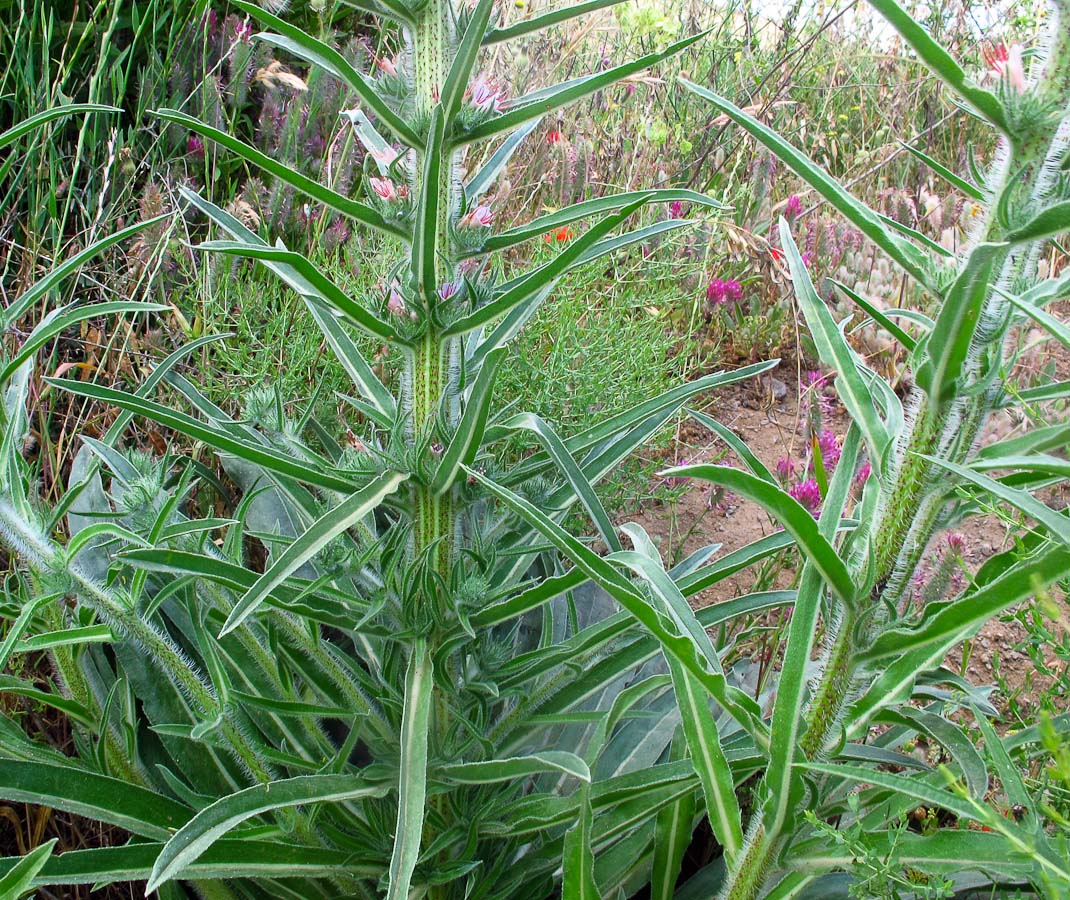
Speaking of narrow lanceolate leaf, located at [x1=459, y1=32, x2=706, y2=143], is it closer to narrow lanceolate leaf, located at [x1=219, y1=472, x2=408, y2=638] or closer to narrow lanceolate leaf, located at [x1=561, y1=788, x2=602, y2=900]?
narrow lanceolate leaf, located at [x1=219, y1=472, x2=408, y2=638]

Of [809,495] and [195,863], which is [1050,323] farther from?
[809,495]

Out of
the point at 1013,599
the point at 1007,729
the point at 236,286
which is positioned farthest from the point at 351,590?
the point at 1007,729

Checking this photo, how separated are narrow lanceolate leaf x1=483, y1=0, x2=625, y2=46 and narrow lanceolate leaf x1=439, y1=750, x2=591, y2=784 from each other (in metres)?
0.92

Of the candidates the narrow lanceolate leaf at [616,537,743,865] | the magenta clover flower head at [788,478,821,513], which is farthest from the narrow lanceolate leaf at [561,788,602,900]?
the magenta clover flower head at [788,478,821,513]

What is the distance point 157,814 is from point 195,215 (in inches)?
86.1

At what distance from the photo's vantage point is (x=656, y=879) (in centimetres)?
144

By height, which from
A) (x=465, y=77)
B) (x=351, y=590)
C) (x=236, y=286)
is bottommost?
(x=351, y=590)

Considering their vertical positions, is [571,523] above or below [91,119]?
below

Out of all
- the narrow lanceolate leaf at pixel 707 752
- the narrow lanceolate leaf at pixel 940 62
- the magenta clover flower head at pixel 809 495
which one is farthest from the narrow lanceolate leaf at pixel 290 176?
the magenta clover flower head at pixel 809 495

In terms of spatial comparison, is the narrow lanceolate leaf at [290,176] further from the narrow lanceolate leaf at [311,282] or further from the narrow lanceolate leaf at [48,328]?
the narrow lanceolate leaf at [48,328]

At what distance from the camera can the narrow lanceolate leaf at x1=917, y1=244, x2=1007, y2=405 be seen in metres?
0.81

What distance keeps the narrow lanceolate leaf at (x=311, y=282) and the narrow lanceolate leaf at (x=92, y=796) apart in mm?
705

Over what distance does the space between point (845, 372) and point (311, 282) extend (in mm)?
628

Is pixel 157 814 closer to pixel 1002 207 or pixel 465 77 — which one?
pixel 465 77
